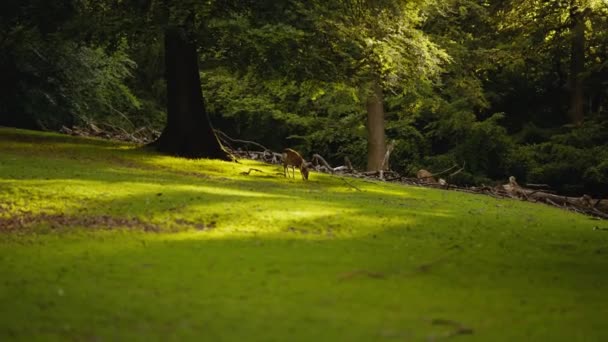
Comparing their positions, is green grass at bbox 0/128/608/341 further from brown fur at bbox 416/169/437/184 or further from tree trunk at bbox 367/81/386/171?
tree trunk at bbox 367/81/386/171

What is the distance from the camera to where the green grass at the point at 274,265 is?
6.49 metres

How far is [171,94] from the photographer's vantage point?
868 inches

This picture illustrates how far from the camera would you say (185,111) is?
21.8 meters

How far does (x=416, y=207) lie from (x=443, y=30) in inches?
724

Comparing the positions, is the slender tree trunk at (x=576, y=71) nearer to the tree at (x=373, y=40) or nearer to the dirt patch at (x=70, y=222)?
the tree at (x=373, y=40)

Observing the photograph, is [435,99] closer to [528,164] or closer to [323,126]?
[528,164]

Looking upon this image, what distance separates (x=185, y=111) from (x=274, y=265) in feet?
44.7

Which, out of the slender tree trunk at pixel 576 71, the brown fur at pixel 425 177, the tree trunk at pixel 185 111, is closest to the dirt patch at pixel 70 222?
the tree trunk at pixel 185 111

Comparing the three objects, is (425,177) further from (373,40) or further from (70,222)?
(70,222)

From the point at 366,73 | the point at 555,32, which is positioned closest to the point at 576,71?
the point at 555,32

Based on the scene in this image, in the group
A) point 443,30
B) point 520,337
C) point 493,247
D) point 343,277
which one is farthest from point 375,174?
point 520,337

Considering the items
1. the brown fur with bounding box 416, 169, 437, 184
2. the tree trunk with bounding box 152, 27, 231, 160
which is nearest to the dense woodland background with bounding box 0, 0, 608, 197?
the tree trunk with bounding box 152, 27, 231, 160

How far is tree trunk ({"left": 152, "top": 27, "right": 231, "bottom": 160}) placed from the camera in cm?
2177

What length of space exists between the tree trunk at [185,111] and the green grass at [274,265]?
18.2 ft
